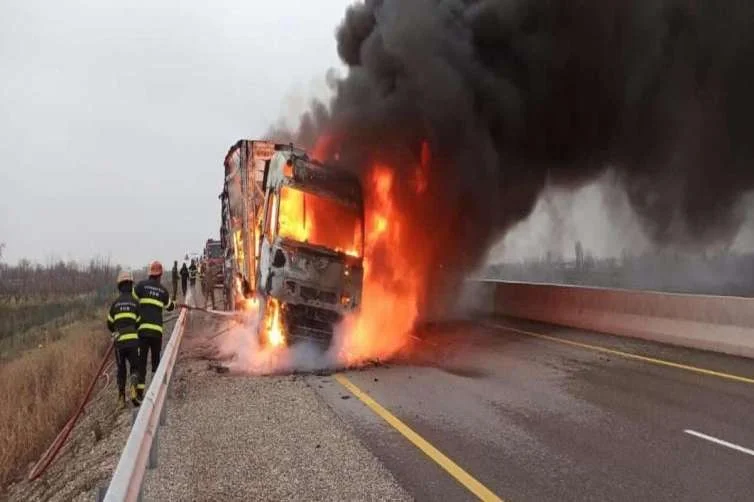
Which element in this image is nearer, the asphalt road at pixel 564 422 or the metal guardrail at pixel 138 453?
the metal guardrail at pixel 138 453

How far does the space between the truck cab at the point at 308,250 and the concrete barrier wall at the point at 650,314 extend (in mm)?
5475

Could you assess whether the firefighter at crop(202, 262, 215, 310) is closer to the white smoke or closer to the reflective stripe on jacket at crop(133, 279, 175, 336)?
the white smoke

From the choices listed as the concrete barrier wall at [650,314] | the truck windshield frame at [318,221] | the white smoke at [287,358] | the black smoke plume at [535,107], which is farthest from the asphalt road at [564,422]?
the black smoke plume at [535,107]

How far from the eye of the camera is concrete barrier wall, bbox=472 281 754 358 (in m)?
9.95

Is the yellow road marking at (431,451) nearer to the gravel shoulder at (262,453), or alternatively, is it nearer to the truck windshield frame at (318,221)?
the gravel shoulder at (262,453)

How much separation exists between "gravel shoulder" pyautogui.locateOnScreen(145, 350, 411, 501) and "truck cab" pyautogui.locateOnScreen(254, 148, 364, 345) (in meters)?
1.93

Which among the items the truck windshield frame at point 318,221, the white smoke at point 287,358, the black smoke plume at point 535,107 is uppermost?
the black smoke plume at point 535,107

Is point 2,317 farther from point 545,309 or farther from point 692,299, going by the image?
point 692,299

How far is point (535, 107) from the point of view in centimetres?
1767

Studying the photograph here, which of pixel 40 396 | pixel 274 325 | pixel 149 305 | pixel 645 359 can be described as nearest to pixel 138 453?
pixel 149 305

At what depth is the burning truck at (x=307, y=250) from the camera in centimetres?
959

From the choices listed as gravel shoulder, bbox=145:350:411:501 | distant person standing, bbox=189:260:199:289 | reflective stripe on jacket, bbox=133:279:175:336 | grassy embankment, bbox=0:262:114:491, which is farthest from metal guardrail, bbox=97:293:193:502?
distant person standing, bbox=189:260:199:289

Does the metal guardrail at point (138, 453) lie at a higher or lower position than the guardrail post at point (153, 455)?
higher

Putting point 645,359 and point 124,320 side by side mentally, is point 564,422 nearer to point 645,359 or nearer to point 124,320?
point 645,359
